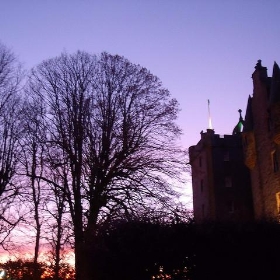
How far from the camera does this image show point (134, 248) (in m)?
16.5

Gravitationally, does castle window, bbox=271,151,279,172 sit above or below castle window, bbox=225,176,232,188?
below

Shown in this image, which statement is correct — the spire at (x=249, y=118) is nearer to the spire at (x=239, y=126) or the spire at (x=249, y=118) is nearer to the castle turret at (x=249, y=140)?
the castle turret at (x=249, y=140)

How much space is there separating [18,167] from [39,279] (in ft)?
26.8

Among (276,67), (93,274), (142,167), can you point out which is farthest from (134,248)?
(276,67)

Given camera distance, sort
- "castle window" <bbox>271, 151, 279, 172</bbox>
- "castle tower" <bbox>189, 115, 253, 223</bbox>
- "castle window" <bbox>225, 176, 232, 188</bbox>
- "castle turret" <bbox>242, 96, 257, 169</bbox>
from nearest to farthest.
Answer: "castle window" <bbox>271, 151, 279, 172</bbox> → "castle turret" <bbox>242, 96, 257, 169</bbox> → "castle tower" <bbox>189, 115, 253, 223</bbox> → "castle window" <bbox>225, 176, 232, 188</bbox>

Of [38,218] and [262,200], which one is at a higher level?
[262,200]

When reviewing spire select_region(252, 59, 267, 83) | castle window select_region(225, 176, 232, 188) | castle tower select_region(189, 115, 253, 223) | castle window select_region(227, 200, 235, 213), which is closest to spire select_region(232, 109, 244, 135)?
castle tower select_region(189, 115, 253, 223)

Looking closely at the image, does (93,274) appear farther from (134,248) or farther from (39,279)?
(39,279)

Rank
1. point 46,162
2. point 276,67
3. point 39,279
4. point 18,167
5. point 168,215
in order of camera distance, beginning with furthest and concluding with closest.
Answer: point 276,67 < point 39,279 < point 18,167 < point 46,162 < point 168,215

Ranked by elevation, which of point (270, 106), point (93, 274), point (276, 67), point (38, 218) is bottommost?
point (93, 274)

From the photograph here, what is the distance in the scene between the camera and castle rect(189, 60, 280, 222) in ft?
115

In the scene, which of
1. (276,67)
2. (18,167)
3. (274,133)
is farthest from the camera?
(276,67)

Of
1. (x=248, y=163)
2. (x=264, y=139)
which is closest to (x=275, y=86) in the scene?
(x=264, y=139)

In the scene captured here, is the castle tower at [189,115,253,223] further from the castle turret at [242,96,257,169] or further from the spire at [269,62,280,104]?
the spire at [269,62,280,104]
